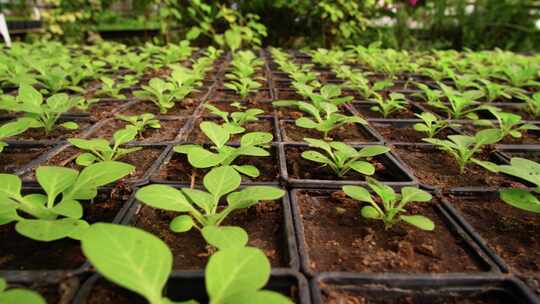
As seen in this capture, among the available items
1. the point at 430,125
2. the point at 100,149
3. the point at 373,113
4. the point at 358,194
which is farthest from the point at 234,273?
the point at 373,113

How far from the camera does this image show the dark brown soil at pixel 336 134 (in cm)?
114

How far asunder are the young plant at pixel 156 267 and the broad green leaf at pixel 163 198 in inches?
4.5

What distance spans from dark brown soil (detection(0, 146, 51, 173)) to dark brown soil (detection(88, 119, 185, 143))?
0.16 metres

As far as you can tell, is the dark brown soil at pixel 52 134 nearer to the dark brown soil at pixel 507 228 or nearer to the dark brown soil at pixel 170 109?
the dark brown soil at pixel 170 109

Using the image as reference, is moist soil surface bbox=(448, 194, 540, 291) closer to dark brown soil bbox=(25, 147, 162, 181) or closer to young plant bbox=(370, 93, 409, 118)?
young plant bbox=(370, 93, 409, 118)

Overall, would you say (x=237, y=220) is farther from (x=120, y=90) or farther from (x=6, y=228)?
(x=120, y=90)

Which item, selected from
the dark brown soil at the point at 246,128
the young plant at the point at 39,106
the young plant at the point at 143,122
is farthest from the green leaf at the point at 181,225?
the young plant at the point at 39,106

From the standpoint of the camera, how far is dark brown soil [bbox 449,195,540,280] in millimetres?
603

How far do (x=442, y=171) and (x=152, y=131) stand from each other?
0.87 meters

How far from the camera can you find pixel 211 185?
2.21 ft

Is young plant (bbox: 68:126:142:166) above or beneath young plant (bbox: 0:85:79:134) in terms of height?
beneath

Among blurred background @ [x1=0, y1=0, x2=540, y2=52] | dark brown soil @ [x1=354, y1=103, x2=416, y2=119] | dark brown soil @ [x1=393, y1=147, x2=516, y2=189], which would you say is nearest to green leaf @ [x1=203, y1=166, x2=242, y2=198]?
dark brown soil @ [x1=393, y1=147, x2=516, y2=189]

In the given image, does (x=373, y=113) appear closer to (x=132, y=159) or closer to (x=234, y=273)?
(x=132, y=159)

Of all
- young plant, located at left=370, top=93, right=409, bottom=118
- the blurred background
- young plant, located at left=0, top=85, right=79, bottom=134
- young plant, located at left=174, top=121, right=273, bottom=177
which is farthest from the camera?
the blurred background
